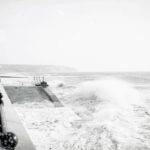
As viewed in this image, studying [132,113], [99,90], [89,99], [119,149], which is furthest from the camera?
[99,90]

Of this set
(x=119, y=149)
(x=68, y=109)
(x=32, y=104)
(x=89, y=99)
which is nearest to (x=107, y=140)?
(x=119, y=149)

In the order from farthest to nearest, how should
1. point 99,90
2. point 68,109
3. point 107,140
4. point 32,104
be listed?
point 99,90
point 32,104
point 68,109
point 107,140

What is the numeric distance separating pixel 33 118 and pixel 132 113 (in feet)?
25.6

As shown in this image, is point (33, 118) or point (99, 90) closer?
point (33, 118)

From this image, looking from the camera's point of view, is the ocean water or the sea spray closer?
the sea spray

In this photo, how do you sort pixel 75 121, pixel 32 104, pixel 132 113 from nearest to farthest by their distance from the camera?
pixel 75 121
pixel 132 113
pixel 32 104

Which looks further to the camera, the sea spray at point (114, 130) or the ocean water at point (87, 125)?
the ocean water at point (87, 125)

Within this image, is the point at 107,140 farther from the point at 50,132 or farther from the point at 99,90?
the point at 99,90

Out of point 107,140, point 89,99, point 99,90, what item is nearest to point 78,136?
point 107,140

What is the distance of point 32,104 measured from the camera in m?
19.2

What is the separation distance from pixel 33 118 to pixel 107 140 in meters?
6.09

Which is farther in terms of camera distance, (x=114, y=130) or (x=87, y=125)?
(x=87, y=125)

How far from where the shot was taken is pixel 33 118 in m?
14.5

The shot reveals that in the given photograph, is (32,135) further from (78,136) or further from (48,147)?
(78,136)
